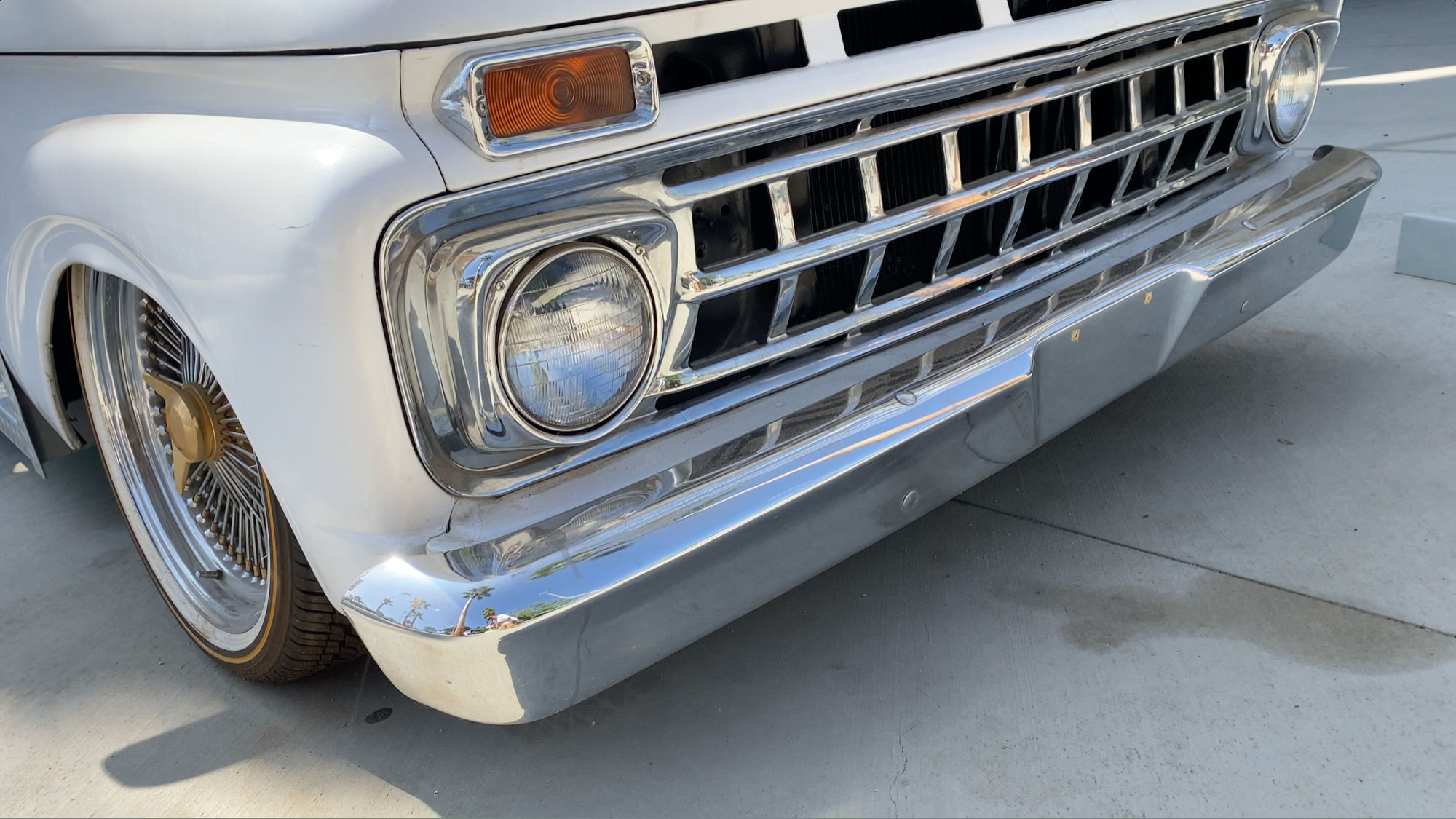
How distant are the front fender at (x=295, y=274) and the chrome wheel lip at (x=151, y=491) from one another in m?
0.46

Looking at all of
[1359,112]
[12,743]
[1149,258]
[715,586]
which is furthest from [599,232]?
[1359,112]

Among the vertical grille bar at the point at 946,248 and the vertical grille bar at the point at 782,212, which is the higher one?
the vertical grille bar at the point at 782,212

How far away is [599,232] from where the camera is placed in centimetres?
136

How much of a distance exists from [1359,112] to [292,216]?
17.9 ft

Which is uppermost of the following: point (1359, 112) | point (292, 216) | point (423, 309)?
point (292, 216)

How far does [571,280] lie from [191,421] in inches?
37.2

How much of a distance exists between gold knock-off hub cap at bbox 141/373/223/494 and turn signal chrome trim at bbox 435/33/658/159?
0.93 metres

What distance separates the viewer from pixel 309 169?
1.26 meters

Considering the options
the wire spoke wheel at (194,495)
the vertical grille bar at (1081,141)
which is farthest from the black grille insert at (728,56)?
the wire spoke wheel at (194,495)

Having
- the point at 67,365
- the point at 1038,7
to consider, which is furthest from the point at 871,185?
the point at 67,365

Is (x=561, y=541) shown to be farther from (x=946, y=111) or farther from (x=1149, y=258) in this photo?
(x=1149, y=258)

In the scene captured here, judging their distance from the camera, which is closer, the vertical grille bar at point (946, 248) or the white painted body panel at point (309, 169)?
the white painted body panel at point (309, 169)

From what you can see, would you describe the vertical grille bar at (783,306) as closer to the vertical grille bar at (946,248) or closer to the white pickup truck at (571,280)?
the white pickup truck at (571,280)

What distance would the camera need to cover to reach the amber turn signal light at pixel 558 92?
50.6 inches
